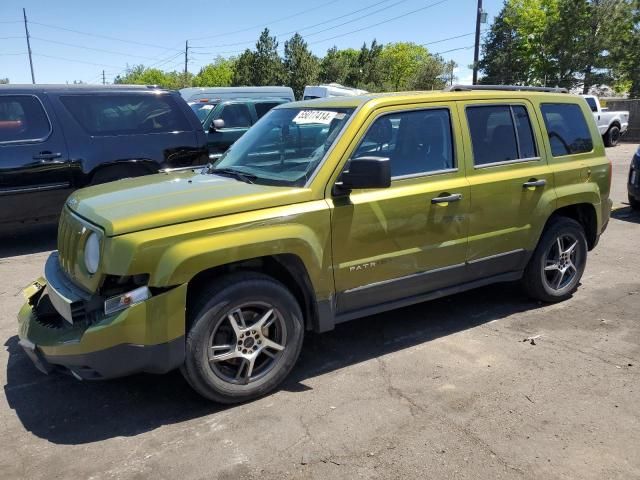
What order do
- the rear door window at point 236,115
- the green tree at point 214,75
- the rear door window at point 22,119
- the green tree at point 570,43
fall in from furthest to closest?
the green tree at point 214,75, the green tree at point 570,43, the rear door window at point 236,115, the rear door window at point 22,119

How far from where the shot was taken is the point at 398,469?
2801 mm

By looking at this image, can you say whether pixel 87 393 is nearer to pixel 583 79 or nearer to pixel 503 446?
pixel 503 446

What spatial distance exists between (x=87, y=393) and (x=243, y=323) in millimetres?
1167

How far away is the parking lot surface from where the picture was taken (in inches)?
112

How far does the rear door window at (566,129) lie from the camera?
4.88 metres

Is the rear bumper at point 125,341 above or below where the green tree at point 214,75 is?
below

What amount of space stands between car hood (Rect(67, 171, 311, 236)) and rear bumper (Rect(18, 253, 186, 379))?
1.37 feet

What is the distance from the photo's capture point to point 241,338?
132 inches

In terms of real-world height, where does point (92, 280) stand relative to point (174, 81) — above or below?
below

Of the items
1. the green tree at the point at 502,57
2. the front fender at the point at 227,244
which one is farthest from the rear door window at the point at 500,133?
the green tree at the point at 502,57

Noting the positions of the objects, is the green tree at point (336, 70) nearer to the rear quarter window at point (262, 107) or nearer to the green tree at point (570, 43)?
the green tree at point (570, 43)

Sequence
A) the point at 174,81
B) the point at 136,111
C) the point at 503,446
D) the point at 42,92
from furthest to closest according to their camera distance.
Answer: the point at 174,81, the point at 136,111, the point at 42,92, the point at 503,446

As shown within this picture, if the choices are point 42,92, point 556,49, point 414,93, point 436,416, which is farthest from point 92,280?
point 556,49

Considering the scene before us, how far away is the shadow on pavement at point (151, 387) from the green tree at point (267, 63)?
42892 mm
